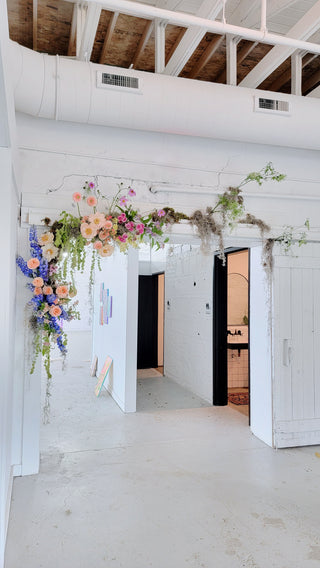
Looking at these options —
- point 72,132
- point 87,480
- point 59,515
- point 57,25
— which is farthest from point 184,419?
point 57,25

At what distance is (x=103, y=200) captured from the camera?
11.2ft

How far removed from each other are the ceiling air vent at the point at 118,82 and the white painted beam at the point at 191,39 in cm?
38

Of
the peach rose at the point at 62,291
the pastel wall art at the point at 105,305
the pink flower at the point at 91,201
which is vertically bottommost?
the pastel wall art at the point at 105,305

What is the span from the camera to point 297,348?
153 inches

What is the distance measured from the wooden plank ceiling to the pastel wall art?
337 cm

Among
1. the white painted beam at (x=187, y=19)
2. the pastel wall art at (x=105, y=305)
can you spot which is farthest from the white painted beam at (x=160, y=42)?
the pastel wall art at (x=105, y=305)

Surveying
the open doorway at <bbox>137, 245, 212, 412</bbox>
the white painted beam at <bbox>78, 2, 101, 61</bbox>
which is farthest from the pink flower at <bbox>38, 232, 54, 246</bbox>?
the open doorway at <bbox>137, 245, 212, 412</bbox>

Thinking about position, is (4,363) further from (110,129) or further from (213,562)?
(110,129)

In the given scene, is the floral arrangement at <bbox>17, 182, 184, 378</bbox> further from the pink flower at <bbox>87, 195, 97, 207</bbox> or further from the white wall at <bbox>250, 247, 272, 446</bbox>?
the white wall at <bbox>250, 247, 272, 446</bbox>

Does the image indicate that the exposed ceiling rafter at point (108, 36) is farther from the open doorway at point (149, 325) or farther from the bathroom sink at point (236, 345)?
the open doorway at point (149, 325)

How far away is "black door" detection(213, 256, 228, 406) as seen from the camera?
5145 mm

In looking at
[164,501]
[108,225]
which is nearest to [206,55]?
[108,225]

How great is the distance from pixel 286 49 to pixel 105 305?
4437 millimetres

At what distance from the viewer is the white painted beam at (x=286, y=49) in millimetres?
2496
